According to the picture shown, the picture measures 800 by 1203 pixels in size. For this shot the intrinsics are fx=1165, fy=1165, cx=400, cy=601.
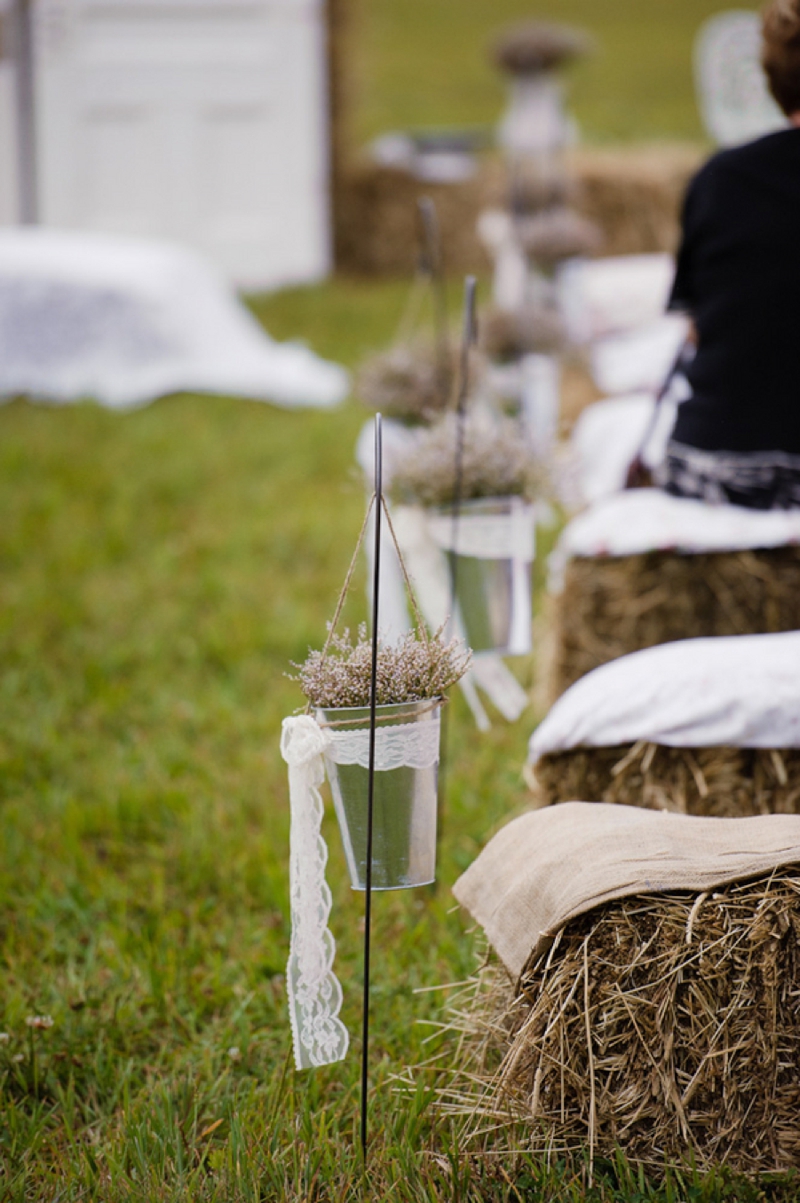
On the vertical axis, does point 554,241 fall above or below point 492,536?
above

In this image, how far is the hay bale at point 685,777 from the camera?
1.64 metres

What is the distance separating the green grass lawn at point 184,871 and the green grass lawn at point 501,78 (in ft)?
27.5

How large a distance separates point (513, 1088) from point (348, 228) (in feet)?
23.9

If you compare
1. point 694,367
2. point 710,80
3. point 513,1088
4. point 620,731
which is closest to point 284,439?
point 710,80

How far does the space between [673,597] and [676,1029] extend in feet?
3.81

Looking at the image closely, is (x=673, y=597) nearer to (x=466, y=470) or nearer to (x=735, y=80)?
(x=466, y=470)

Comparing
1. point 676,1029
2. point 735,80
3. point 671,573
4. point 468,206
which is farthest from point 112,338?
point 676,1029

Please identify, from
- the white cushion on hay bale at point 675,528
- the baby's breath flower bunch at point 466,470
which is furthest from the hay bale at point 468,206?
the baby's breath flower bunch at point 466,470

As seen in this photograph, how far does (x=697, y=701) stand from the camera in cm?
159

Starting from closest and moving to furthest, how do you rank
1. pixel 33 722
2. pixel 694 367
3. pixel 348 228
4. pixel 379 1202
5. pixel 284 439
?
pixel 379 1202 → pixel 694 367 → pixel 33 722 → pixel 284 439 → pixel 348 228

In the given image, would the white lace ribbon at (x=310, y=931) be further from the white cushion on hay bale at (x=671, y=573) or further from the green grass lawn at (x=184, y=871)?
the white cushion on hay bale at (x=671, y=573)

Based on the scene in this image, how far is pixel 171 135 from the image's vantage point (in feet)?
23.7

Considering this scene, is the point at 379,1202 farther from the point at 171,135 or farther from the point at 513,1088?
the point at 171,135

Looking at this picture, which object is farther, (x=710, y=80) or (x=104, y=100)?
(x=104, y=100)
